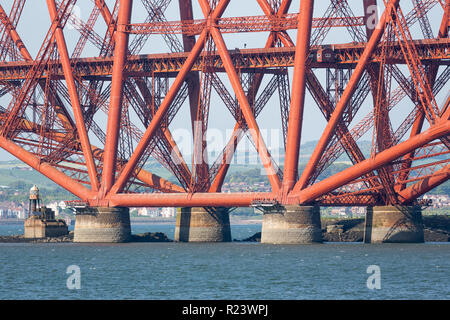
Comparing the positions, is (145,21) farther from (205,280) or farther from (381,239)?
(205,280)

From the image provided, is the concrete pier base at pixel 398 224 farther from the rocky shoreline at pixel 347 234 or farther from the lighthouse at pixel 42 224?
the lighthouse at pixel 42 224

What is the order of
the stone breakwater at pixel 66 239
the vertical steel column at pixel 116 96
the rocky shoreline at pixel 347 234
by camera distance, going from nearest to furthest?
the vertical steel column at pixel 116 96 < the stone breakwater at pixel 66 239 < the rocky shoreline at pixel 347 234

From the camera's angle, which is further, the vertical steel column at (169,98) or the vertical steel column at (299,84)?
the vertical steel column at (169,98)

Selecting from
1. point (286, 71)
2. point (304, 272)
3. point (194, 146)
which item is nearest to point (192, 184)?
point (194, 146)

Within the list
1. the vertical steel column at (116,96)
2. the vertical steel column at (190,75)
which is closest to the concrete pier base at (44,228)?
the vertical steel column at (116,96)
